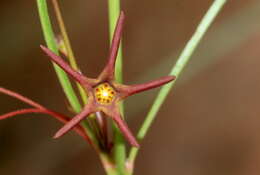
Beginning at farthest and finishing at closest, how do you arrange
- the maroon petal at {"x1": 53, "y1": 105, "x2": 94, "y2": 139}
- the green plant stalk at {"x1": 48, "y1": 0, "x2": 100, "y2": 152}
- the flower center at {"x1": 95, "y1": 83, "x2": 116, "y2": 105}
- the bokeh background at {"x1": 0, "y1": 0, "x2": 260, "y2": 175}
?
the bokeh background at {"x1": 0, "y1": 0, "x2": 260, "y2": 175}, the green plant stalk at {"x1": 48, "y1": 0, "x2": 100, "y2": 152}, the flower center at {"x1": 95, "y1": 83, "x2": 116, "y2": 105}, the maroon petal at {"x1": 53, "y1": 105, "x2": 94, "y2": 139}

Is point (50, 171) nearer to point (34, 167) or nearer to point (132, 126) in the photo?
point (34, 167)

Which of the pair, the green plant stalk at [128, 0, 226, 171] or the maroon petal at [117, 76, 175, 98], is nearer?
the maroon petal at [117, 76, 175, 98]

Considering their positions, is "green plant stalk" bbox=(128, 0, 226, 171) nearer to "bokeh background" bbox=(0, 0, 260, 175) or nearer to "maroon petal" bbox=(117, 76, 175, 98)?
"maroon petal" bbox=(117, 76, 175, 98)

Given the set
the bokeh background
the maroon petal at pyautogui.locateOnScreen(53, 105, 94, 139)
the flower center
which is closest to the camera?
the maroon petal at pyautogui.locateOnScreen(53, 105, 94, 139)

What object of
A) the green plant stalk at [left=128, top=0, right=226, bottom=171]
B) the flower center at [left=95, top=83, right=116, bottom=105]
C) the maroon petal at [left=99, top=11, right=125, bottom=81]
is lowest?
the green plant stalk at [left=128, top=0, right=226, bottom=171]

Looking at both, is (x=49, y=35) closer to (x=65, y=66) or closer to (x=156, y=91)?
(x=65, y=66)

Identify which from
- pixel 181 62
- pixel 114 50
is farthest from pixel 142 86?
pixel 181 62

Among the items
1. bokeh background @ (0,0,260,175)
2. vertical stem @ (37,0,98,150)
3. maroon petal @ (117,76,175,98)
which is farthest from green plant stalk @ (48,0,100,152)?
bokeh background @ (0,0,260,175)
